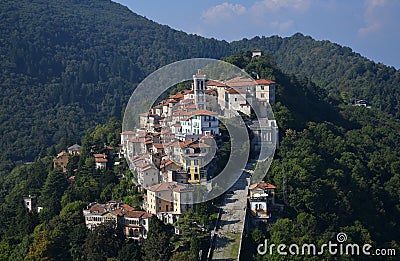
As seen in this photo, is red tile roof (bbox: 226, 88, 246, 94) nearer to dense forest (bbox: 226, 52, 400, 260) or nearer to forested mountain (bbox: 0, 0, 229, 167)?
dense forest (bbox: 226, 52, 400, 260)

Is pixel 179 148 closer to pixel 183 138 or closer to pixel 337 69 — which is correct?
pixel 183 138

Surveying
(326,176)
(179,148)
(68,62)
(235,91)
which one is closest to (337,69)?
(68,62)

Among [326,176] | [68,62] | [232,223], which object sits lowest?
[232,223]

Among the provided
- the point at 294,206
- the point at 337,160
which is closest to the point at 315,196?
the point at 294,206

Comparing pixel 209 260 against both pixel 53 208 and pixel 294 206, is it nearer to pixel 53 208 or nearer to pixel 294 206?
pixel 294 206

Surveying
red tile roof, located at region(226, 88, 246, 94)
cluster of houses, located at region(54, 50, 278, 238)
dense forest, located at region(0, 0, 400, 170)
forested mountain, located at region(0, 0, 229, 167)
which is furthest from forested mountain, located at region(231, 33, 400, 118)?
cluster of houses, located at region(54, 50, 278, 238)
